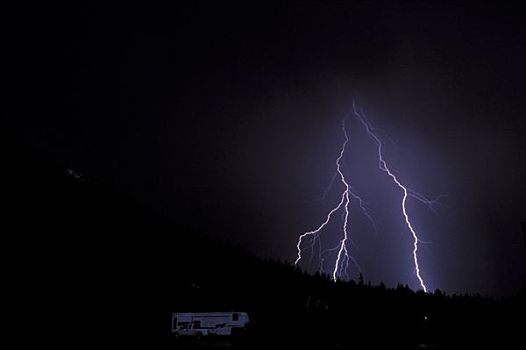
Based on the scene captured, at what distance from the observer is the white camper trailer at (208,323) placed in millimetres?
24688

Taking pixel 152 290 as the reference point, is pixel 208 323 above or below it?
below

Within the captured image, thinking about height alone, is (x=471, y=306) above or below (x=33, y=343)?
above

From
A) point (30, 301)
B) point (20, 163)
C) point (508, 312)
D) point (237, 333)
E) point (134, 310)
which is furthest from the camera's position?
point (508, 312)

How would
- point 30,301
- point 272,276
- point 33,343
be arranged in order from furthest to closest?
1. point 272,276
2. point 30,301
3. point 33,343

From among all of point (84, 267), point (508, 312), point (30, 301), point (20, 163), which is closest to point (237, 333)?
point (30, 301)

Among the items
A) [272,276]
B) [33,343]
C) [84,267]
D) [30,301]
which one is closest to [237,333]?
[33,343]

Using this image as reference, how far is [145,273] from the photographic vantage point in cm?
4675

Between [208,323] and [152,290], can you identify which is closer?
[208,323]

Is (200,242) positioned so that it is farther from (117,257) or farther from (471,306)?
(471,306)

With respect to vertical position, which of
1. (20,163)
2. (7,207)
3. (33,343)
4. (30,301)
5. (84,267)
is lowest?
(33,343)

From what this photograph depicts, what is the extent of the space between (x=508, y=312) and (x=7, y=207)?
163ft

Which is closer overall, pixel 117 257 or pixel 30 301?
pixel 30 301

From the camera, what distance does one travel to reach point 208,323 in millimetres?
24875

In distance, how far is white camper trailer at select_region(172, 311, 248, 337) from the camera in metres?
24.7
